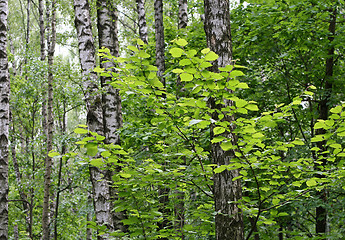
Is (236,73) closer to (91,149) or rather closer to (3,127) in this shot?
(91,149)

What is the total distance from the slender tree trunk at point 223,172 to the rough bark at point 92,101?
2113mm

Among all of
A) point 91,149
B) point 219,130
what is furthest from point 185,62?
point 91,149

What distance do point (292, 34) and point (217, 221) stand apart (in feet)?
13.3

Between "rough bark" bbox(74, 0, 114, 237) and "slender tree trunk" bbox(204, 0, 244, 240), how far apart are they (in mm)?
2113

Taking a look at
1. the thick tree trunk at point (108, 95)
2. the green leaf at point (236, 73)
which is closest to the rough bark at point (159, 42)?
the thick tree trunk at point (108, 95)

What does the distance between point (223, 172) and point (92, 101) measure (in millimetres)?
2667

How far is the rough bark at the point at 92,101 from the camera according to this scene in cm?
454

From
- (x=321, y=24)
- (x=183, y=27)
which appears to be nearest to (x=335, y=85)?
(x=321, y=24)

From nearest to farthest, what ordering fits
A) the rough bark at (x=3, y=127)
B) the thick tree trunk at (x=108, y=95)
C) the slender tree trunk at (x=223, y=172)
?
1. the slender tree trunk at (x=223, y=172)
2. the thick tree trunk at (x=108, y=95)
3. the rough bark at (x=3, y=127)

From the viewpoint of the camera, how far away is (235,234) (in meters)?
2.65

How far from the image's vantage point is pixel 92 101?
4.68 meters

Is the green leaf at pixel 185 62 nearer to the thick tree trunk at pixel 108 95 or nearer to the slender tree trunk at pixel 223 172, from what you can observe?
the slender tree trunk at pixel 223 172

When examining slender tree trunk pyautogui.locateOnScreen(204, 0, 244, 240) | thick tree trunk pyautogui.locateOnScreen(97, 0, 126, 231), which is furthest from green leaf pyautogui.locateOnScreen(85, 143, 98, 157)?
thick tree trunk pyautogui.locateOnScreen(97, 0, 126, 231)

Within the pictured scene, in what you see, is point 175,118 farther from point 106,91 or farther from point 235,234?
point 106,91
